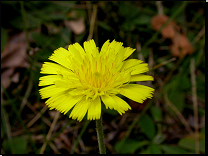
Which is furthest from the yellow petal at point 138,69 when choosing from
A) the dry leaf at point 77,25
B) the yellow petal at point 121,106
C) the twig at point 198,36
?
the twig at point 198,36

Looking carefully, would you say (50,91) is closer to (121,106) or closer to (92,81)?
(92,81)

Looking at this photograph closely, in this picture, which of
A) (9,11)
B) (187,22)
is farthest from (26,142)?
(187,22)

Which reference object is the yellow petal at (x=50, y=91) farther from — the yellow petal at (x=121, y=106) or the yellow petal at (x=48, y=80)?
the yellow petal at (x=121, y=106)

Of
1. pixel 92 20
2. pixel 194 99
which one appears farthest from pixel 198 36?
pixel 92 20

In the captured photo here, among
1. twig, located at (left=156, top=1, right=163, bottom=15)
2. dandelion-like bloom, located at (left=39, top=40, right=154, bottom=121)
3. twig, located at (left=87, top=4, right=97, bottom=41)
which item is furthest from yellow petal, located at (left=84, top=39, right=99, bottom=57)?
twig, located at (left=156, top=1, right=163, bottom=15)

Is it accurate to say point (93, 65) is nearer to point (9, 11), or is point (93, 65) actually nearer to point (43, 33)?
point (43, 33)
